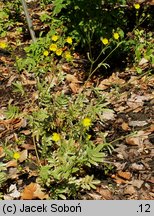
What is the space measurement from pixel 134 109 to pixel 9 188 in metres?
1.30

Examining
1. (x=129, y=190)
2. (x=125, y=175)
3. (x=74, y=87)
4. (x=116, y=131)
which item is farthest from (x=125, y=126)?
(x=74, y=87)

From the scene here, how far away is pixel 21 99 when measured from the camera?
4000 mm

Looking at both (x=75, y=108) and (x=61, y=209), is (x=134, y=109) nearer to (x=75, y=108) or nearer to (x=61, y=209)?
(x=75, y=108)

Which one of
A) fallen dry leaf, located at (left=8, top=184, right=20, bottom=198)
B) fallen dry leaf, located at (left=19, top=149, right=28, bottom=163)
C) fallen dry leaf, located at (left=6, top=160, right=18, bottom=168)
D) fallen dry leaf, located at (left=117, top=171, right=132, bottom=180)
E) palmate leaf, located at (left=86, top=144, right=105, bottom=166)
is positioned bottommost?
fallen dry leaf, located at (left=8, top=184, right=20, bottom=198)

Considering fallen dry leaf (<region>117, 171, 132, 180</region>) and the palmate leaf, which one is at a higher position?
the palmate leaf

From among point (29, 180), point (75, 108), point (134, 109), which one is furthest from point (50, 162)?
point (134, 109)

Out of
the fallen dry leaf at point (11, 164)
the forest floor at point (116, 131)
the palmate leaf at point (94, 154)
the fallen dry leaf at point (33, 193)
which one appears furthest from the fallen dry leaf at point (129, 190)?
the fallen dry leaf at point (11, 164)

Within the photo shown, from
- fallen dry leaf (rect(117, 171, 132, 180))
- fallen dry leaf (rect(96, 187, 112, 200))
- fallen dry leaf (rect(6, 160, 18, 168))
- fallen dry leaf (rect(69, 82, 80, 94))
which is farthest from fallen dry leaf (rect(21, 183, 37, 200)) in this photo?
fallen dry leaf (rect(69, 82, 80, 94))

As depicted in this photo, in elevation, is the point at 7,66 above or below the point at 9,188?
above

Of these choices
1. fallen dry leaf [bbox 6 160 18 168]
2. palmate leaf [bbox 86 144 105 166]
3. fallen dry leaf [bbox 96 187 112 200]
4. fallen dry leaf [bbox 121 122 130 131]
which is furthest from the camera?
fallen dry leaf [bbox 121 122 130 131]

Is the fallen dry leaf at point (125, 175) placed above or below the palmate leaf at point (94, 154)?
below

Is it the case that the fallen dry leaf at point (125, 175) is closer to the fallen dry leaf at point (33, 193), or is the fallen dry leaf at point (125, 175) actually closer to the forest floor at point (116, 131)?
the forest floor at point (116, 131)

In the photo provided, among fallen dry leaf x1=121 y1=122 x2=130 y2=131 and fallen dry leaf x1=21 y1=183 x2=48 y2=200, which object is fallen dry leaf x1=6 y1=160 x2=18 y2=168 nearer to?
fallen dry leaf x1=21 y1=183 x2=48 y2=200

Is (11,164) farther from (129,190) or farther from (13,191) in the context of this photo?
(129,190)
